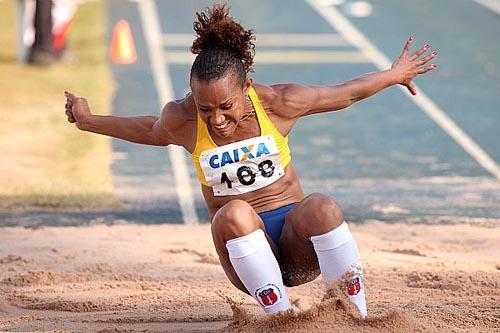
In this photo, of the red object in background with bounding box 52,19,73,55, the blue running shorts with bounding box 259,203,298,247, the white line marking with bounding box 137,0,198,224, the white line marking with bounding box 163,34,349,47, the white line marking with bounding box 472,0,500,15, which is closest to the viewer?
the blue running shorts with bounding box 259,203,298,247

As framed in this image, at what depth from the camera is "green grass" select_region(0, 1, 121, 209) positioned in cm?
978

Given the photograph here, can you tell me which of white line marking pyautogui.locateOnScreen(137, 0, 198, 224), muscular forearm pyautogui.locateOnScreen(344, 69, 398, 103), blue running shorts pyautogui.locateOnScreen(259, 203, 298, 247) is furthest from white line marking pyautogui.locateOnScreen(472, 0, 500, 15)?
blue running shorts pyautogui.locateOnScreen(259, 203, 298, 247)

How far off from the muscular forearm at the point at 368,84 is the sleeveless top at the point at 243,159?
0.41m

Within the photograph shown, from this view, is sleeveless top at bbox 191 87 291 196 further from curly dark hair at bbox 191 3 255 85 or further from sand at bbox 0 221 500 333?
sand at bbox 0 221 500 333

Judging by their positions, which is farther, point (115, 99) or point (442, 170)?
point (115, 99)

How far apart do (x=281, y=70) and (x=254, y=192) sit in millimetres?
10171

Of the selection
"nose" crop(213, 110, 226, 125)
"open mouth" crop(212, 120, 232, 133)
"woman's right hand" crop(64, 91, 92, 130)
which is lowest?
"open mouth" crop(212, 120, 232, 133)

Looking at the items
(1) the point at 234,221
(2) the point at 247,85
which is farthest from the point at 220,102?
(1) the point at 234,221

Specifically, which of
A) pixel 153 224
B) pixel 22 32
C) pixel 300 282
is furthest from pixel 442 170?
pixel 22 32

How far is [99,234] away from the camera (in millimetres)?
8172

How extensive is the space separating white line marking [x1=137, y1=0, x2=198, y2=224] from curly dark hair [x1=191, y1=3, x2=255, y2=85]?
158 inches

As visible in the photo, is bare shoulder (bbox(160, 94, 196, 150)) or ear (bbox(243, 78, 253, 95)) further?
bare shoulder (bbox(160, 94, 196, 150))

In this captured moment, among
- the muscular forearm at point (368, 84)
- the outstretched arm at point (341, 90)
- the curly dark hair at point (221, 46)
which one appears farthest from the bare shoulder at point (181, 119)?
the muscular forearm at point (368, 84)

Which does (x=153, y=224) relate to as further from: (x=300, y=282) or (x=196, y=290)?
(x=300, y=282)
